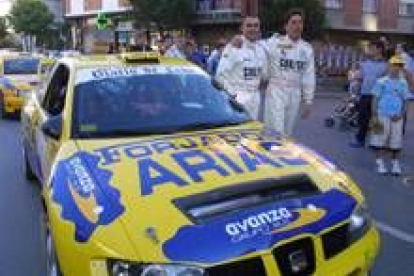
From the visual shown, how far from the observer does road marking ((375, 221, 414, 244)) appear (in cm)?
671

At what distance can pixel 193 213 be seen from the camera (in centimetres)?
397

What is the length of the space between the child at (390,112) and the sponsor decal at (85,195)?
6.04m

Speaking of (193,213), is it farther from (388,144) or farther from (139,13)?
(139,13)

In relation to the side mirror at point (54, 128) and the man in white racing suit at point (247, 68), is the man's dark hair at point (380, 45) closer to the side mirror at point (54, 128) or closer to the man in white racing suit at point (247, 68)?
the man in white racing suit at point (247, 68)

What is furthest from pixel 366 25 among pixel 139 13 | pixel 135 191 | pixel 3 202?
pixel 135 191

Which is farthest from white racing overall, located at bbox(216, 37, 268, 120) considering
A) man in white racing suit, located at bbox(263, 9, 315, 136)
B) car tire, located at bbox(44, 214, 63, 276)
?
car tire, located at bbox(44, 214, 63, 276)

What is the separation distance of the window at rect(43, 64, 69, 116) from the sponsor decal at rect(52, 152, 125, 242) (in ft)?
4.02

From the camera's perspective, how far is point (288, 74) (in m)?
8.33

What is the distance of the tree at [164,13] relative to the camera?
1735 inches

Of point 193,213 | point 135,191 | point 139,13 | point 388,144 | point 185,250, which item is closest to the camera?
point 185,250

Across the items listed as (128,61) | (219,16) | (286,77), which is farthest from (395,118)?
(219,16)

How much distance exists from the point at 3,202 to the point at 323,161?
439cm

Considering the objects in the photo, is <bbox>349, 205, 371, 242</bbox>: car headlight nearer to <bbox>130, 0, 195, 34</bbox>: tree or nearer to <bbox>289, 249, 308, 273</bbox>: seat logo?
<bbox>289, 249, 308, 273</bbox>: seat logo

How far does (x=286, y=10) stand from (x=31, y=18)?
39925 millimetres
